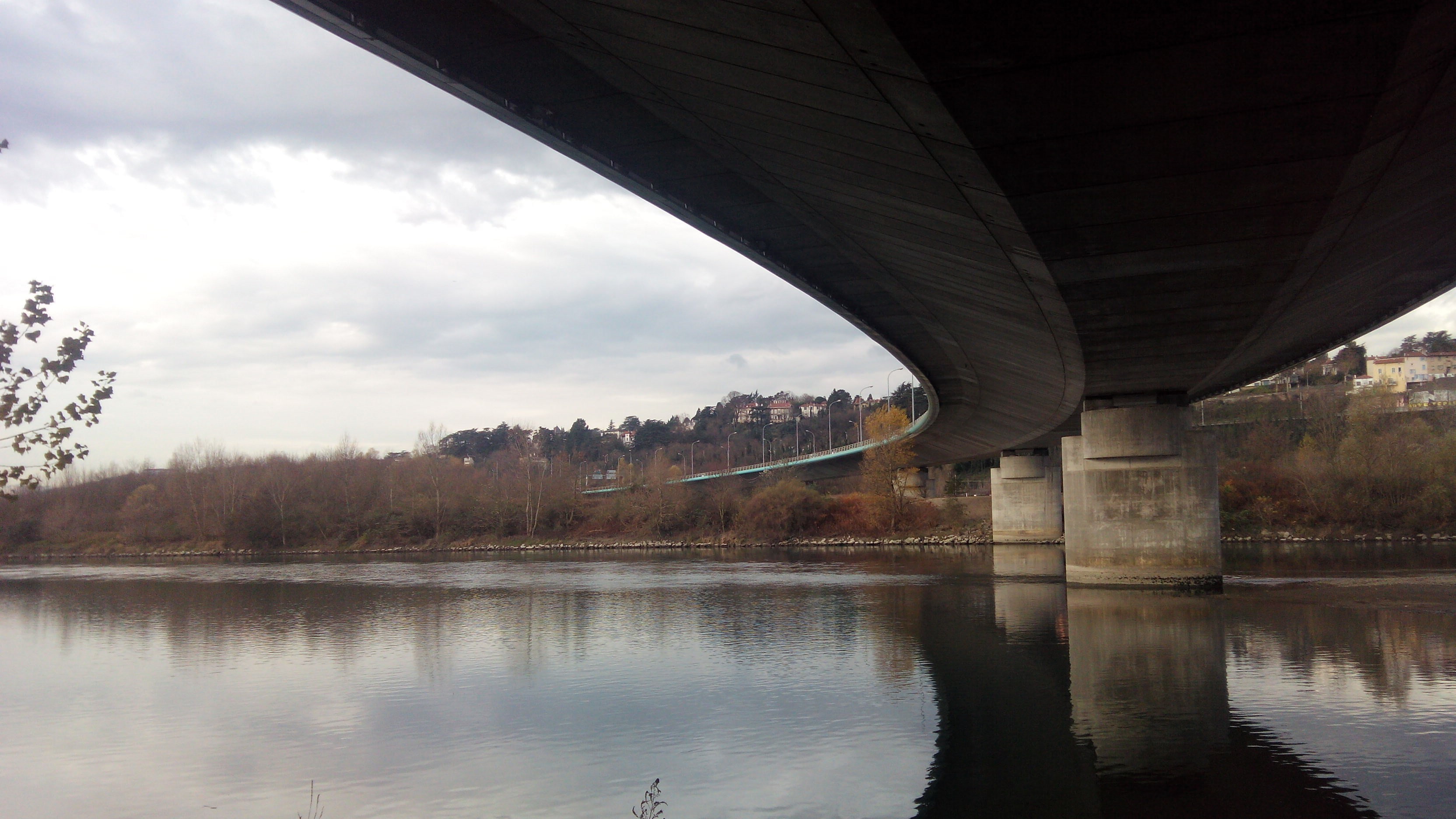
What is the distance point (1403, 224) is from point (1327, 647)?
32.1ft

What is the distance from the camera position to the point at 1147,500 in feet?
101

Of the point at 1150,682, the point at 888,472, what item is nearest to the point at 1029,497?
the point at 888,472

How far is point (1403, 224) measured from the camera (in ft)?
49.2

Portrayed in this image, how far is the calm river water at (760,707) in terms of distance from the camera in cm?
1173

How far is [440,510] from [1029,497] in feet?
182

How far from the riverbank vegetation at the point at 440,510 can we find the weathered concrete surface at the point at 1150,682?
50.8 metres

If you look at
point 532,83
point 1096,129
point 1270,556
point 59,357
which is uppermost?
point 532,83

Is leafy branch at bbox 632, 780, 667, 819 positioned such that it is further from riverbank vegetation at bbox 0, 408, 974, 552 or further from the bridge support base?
riverbank vegetation at bbox 0, 408, 974, 552

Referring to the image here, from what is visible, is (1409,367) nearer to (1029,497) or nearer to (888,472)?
(888,472)

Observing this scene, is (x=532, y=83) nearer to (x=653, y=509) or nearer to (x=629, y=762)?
(x=629, y=762)

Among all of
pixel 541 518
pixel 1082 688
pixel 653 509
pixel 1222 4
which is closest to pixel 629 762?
pixel 1082 688

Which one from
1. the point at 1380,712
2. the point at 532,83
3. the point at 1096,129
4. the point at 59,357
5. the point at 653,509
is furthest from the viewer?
the point at 653,509

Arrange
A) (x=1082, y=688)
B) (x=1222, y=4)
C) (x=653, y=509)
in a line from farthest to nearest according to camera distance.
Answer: (x=653, y=509) < (x=1082, y=688) < (x=1222, y=4)

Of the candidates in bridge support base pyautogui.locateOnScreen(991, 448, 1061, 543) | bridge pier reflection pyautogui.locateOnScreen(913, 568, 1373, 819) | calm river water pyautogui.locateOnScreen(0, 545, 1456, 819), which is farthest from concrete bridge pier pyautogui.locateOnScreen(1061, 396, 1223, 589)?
bridge support base pyautogui.locateOnScreen(991, 448, 1061, 543)
